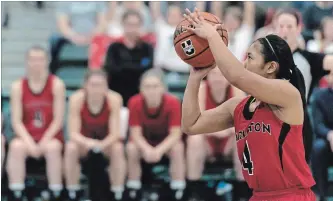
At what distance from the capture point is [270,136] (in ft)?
11.9

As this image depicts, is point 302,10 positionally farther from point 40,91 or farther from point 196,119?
point 196,119

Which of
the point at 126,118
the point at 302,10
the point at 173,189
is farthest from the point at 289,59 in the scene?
the point at 302,10

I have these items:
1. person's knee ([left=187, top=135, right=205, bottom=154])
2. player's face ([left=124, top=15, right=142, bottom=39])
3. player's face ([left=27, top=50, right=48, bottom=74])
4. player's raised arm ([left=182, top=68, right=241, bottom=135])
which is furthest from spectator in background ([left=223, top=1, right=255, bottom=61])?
Answer: player's raised arm ([left=182, top=68, right=241, bottom=135])

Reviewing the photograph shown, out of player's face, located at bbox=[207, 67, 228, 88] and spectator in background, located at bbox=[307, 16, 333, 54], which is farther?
spectator in background, located at bbox=[307, 16, 333, 54]

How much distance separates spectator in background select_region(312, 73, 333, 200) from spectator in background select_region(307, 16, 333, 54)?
957 mm

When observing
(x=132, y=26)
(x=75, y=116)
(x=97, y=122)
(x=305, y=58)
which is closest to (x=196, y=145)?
(x=97, y=122)

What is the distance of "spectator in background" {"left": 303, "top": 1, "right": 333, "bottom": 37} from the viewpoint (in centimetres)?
820

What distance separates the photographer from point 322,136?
6.70 metres

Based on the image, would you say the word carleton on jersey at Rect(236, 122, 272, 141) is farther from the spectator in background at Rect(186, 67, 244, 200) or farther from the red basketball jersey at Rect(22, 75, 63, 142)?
the red basketball jersey at Rect(22, 75, 63, 142)

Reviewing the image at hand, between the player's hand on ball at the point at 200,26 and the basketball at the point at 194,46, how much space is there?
0.08 m

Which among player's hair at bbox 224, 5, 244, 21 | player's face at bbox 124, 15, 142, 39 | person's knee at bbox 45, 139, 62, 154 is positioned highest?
player's hair at bbox 224, 5, 244, 21

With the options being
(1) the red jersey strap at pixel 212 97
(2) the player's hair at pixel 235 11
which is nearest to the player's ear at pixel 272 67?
(1) the red jersey strap at pixel 212 97

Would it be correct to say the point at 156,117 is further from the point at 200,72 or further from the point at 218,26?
the point at 218,26

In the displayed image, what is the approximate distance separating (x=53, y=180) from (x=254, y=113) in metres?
3.57
